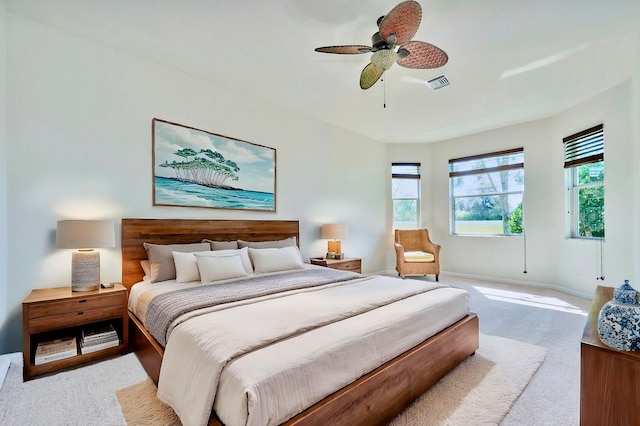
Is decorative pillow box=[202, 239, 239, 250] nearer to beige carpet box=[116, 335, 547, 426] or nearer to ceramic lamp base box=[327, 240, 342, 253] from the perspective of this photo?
beige carpet box=[116, 335, 547, 426]

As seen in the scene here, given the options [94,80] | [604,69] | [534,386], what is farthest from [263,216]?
[604,69]

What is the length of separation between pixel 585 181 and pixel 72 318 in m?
6.38

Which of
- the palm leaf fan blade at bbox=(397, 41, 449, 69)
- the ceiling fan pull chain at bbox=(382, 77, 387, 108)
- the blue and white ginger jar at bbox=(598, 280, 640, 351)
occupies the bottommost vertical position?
the blue and white ginger jar at bbox=(598, 280, 640, 351)

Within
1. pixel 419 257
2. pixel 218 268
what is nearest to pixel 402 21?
pixel 218 268

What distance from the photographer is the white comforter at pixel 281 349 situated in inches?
47.8

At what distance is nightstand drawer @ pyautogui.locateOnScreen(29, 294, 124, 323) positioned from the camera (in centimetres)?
220

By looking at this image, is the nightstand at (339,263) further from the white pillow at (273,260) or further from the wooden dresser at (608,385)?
the wooden dresser at (608,385)

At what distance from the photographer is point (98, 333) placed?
8.28ft

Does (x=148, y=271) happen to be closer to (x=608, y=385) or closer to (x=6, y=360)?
(x=6, y=360)

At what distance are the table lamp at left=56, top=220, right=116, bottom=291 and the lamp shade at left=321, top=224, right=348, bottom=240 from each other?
111 inches

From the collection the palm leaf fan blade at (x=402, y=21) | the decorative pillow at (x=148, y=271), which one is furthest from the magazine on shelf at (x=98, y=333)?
the palm leaf fan blade at (x=402, y=21)

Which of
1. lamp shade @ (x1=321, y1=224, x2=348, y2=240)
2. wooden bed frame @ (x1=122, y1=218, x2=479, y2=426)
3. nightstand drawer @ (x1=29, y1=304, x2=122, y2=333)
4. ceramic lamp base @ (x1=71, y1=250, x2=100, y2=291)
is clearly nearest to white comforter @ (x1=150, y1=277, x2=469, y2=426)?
wooden bed frame @ (x1=122, y1=218, x2=479, y2=426)

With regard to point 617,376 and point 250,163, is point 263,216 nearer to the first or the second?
point 250,163

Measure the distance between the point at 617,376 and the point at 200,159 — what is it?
3.68 m
